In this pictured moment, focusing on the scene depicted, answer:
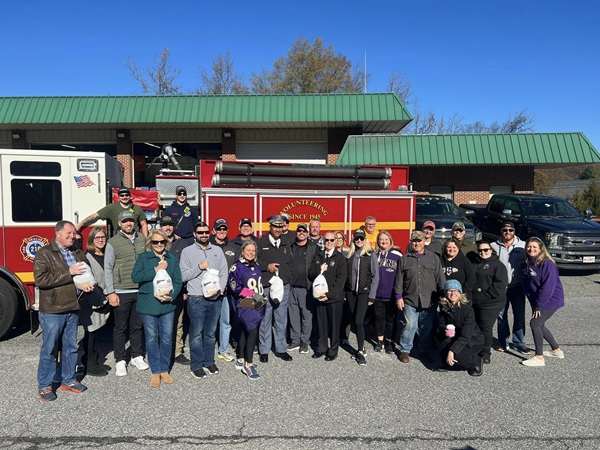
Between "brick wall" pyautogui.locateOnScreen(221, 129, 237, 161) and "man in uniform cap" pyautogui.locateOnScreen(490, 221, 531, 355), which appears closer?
"man in uniform cap" pyautogui.locateOnScreen(490, 221, 531, 355)

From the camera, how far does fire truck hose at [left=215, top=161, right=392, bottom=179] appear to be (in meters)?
7.02

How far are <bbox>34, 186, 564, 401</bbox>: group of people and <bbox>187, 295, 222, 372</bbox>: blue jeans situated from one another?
1 cm

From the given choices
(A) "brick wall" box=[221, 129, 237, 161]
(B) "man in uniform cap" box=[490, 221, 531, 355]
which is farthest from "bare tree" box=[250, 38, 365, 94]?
(B) "man in uniform cap" box=[490, 221, 531, 355]

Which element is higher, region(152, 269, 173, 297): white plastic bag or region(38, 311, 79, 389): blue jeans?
region(152, 269, 173, 297): white plastic bag

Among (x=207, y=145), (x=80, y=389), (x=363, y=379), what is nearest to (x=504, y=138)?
(x=207, y=145)

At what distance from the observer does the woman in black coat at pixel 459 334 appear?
Result: 16.6ft

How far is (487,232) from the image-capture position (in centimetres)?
1320

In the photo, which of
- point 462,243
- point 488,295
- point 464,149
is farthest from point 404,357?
point 464,149

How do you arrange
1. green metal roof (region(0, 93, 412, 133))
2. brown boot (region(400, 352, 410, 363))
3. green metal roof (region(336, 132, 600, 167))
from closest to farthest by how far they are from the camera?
brown boot (region(400, 352, 410, 363)) → green metal roof (region(0, 93, 412, 133)) → green metal roof (region(336, 132, 600, 167))

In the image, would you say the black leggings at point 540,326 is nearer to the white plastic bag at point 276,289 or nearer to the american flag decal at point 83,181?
the white plastic bag at point 276,289

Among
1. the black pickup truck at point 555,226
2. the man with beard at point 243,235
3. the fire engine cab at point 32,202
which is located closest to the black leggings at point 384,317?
the man with beard at point 243,235

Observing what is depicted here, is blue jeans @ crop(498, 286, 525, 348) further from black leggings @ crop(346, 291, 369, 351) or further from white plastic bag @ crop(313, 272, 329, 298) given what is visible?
white plastic bag @ crop(313, 272, 329, 298)

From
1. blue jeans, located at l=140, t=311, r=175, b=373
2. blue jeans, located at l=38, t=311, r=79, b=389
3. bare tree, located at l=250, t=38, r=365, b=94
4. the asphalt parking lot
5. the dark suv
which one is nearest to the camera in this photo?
the asphalt parking lot

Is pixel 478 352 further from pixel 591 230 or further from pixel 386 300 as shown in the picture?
pixel 591 230
